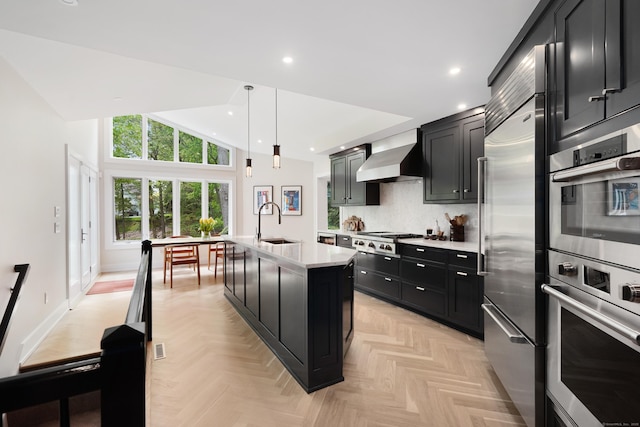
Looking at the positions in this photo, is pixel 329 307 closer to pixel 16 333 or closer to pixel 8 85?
pixel 16 333

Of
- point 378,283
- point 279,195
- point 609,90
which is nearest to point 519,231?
point 609,90

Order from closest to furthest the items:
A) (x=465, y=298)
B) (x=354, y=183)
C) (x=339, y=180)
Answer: (x=465, y=298) → (x=354, y=183) → (x=339, y=180)

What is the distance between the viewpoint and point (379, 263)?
178 inches

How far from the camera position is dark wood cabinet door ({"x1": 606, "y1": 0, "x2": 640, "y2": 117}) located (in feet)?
3.59

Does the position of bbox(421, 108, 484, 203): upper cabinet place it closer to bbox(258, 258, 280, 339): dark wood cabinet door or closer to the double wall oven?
the double wall oven

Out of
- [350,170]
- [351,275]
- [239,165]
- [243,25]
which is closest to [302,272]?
[351,275]

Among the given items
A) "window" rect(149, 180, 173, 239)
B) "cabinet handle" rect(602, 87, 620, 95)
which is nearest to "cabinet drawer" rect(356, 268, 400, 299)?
"cabinet handle" rect(602, 87, 620, 95)

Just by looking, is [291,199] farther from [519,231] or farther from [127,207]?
[519,231]

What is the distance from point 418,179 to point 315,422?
3567 millimetres

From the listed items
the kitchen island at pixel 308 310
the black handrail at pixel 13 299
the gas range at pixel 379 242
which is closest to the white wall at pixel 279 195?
the gas range at pixel 379 242

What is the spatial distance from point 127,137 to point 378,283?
6.47 m

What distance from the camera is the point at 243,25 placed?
6.59ft

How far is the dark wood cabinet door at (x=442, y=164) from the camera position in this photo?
3.72m

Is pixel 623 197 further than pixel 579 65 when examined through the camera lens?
No
